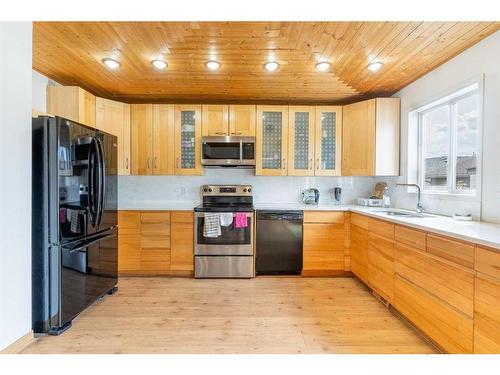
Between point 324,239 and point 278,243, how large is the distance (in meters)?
0.57

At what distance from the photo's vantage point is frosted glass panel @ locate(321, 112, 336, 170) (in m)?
3.61

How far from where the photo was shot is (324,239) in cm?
326

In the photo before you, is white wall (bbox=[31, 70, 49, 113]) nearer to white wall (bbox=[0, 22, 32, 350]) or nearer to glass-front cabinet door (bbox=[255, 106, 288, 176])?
white wall (bbox=[0, 22, 32, 350])

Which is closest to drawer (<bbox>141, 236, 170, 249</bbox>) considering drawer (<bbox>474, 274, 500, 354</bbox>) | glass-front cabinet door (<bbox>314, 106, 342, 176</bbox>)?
glass-front cabinet door (<bbox>314, 106, 342, 176</bbox>)

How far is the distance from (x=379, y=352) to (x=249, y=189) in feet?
7.92

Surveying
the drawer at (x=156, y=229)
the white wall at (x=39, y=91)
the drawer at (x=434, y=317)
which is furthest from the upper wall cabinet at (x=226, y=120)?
the drawer at (x=434, y=317)

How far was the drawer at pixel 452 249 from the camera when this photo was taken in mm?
1520

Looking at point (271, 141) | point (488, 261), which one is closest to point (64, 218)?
point (271, 141)

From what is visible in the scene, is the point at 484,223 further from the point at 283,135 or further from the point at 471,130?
the point at 283,135

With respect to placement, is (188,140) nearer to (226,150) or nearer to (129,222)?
(226,150)

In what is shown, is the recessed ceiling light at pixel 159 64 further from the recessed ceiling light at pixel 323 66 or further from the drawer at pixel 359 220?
the drawer at pixel 359 220

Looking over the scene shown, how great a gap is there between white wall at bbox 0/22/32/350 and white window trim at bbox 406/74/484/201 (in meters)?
3.45

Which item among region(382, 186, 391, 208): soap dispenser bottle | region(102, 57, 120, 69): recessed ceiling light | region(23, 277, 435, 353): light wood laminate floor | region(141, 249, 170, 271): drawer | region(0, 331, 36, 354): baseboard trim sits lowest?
region(23, 277, 435, 353): light wood laminate floor

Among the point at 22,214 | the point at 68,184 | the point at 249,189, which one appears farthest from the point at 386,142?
the point at 22,214
